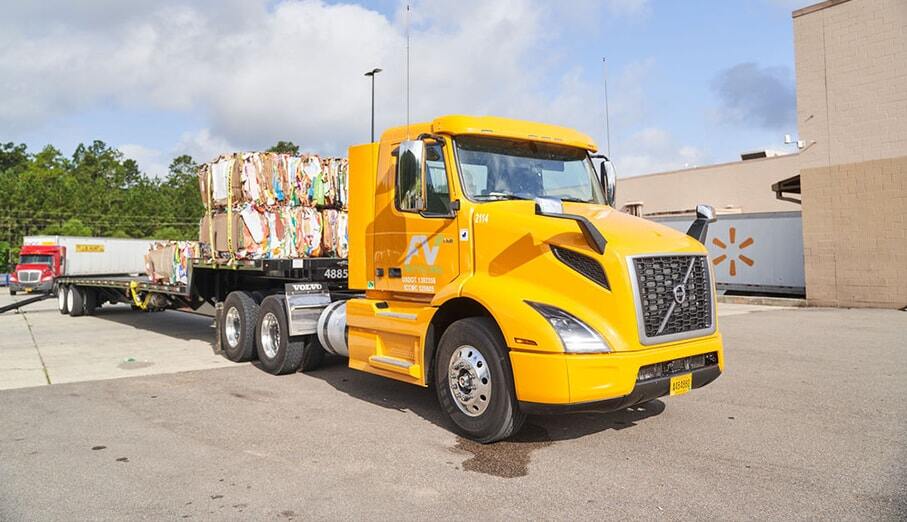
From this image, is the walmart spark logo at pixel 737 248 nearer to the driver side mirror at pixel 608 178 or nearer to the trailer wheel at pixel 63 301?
the driver side mirror at pixel 608 178

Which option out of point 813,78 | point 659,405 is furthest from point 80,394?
point 813,78

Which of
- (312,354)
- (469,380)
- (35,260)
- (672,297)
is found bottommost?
(312,354)

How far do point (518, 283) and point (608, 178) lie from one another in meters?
2.01

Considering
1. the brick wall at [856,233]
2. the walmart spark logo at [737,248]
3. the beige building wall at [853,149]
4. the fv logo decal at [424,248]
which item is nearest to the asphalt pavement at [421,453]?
the fv logo decal at [424,248]

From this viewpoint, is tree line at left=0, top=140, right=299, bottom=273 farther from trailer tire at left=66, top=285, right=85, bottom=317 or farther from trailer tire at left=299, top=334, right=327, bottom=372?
trailer tire at left=299, top=334, right=327, bottom=372

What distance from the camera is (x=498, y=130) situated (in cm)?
591

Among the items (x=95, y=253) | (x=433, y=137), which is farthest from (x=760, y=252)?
(x=95, y=253)

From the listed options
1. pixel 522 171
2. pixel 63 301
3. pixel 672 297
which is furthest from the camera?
pixel 63 301

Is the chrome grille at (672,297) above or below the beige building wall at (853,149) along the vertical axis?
below

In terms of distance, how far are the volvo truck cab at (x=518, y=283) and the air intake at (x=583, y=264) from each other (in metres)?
0.01

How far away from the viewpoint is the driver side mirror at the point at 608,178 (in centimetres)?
645

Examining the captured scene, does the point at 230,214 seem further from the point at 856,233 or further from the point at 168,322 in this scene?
the point at 856,233

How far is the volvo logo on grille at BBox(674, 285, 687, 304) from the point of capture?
494 centimetres

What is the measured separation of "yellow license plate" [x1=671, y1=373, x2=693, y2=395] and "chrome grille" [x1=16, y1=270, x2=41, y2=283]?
33627 mm
